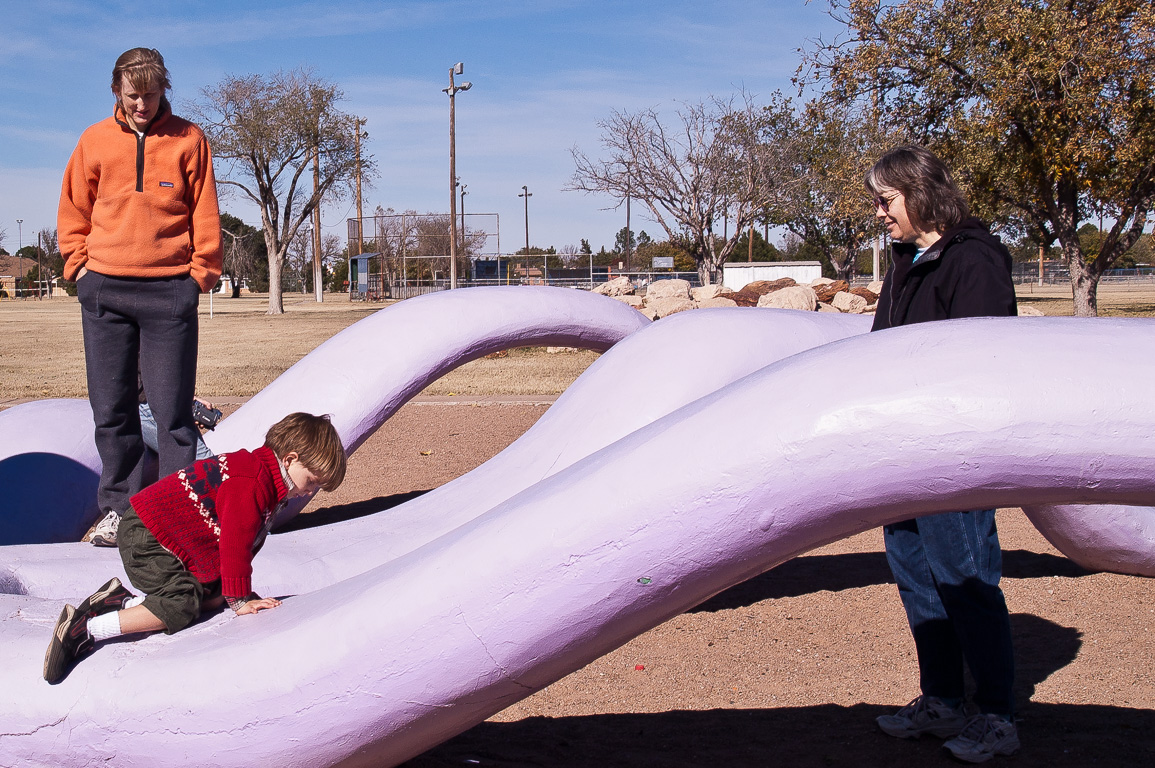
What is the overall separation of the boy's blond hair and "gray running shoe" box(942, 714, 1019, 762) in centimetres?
196

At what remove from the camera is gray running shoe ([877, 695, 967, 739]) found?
10.1 feet

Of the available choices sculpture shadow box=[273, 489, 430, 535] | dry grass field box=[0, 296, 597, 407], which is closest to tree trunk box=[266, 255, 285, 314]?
dry grass field box=[0, 296, 597, 407]

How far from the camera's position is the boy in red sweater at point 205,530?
8.35ft

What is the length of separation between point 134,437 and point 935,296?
3.08 m

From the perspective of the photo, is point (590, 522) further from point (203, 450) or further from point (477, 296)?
point (477, 296)

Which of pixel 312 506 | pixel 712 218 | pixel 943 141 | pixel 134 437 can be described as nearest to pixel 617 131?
pixel 712 218

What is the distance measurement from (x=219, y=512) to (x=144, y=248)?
1.61 meters

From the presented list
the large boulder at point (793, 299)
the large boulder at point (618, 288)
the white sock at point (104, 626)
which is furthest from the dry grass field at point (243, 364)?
the large boulder at point (618, 288)

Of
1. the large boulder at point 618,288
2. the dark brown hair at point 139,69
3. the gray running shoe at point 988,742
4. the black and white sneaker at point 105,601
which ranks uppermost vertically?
the dark brown hair at point 139,69

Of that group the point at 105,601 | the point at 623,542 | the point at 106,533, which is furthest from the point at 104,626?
the point at 106,533

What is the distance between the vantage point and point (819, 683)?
359 cm

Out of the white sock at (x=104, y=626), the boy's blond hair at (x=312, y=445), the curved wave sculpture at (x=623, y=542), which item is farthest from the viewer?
the boy's blond hair at (x=312, y=445)

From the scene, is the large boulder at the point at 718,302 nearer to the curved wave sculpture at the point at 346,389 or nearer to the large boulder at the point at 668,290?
the large boulder at the point at 668,290

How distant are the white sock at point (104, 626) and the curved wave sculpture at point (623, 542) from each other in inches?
1.3
